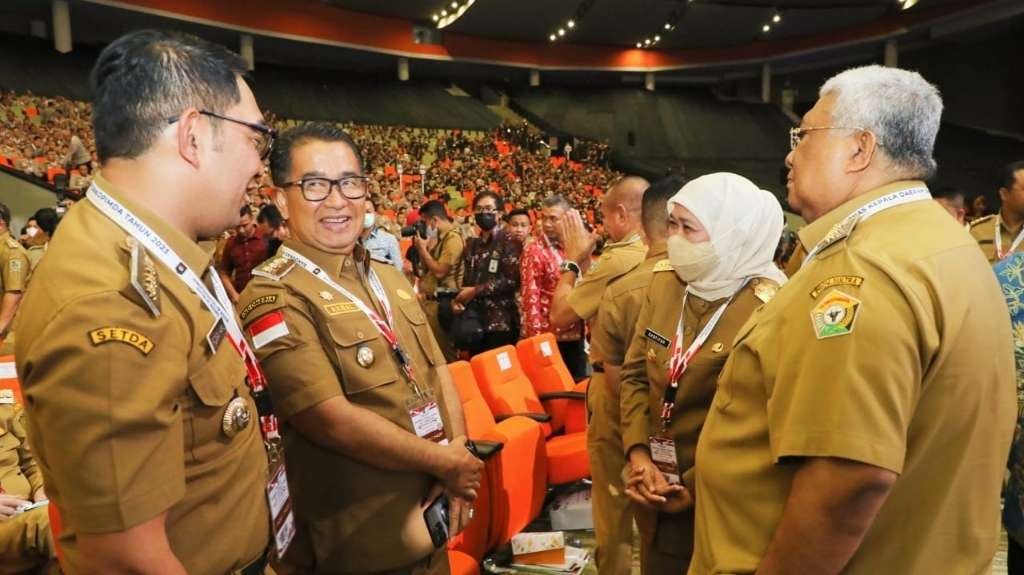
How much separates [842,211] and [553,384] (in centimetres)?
309

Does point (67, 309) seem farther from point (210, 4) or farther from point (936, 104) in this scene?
point (210, 4)

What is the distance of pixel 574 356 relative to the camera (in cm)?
505

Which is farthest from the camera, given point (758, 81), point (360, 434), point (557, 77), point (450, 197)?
point (758, 81)

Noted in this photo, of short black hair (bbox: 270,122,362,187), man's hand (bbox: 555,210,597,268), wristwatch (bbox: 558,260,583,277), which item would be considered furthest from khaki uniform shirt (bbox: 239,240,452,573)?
man's hand (bbox: 555,210,597,268)

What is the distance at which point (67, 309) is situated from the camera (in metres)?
0.93

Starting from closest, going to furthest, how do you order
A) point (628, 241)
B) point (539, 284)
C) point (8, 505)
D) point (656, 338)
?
point (656, 338) < point (8, 505) < point (628, 241) < point (539, 284)

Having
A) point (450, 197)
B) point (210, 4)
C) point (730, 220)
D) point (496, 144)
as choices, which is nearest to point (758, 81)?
point (496, 144)

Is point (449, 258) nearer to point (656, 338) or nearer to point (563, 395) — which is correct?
point (563, 395)

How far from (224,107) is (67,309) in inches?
→ 16.6

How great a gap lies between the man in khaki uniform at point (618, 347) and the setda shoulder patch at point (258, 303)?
47.8 inches

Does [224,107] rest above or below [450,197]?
below

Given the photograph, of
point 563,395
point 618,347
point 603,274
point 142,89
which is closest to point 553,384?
point 563,395

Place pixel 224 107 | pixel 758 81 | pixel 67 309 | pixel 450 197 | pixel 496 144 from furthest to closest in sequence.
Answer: pixel 758 81
pixel 496 144
pixel 450 197
pixel 224 107
pixel 67 309

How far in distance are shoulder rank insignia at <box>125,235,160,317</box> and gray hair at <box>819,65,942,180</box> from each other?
1155 mm
